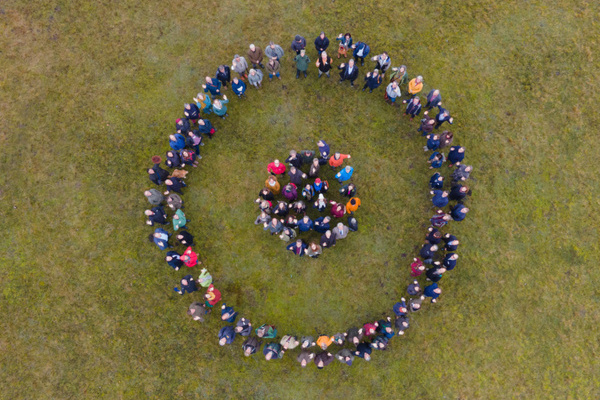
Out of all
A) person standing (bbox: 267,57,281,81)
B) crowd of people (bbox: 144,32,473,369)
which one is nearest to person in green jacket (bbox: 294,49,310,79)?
crowd of people (bbox: 144,32,473,369)

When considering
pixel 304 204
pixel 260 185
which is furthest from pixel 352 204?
pixel 260 185

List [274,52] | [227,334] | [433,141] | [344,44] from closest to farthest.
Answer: [227,334]
[433,141]
[274,52]
[344,44]

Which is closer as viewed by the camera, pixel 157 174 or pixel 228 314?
pixel 228 314

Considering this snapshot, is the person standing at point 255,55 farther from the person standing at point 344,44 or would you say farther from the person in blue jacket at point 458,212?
the person in blue jacket at point 458,212

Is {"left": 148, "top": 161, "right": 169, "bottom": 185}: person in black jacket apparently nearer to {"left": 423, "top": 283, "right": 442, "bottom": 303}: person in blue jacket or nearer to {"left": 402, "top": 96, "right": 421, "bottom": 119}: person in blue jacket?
{"left": 402, "top": 96, "right": 421, "bottom": 119}: person in blue jacket

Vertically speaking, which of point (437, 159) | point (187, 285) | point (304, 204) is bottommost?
point (187, 285)

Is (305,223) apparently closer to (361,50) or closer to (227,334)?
(227,334)

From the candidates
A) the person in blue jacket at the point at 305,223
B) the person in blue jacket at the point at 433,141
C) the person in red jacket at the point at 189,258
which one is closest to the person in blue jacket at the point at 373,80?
the person in blue jacket at the point at 433,141

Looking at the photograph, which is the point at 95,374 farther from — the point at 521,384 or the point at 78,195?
the point at 521,384
